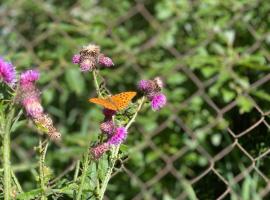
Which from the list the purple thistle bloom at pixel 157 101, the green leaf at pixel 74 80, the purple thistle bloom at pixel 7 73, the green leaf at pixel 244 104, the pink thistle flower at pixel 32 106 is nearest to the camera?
the pink thistle flower at pixel 32 106

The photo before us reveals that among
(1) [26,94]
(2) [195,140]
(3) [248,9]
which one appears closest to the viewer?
(1) [26,94]

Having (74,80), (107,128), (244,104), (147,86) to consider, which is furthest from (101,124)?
(74,80)

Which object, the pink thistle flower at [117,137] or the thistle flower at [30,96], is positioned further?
the pink thistle flower at [117,137]

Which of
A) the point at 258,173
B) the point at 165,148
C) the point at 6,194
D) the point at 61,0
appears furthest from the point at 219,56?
the point at 6,194

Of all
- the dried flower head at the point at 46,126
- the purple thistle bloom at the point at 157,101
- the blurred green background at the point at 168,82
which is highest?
the blurred green background at the point at 168,82

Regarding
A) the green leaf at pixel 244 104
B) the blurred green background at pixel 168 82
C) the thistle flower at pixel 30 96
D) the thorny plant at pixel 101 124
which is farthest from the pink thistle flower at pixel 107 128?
the green leaf at pixel 244 104

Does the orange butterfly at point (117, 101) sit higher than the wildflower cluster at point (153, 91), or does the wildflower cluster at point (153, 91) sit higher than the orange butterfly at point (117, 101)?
the wildflower cluster at point (153, 91)

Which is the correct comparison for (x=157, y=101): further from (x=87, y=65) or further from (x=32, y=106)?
(x=32, y=106)

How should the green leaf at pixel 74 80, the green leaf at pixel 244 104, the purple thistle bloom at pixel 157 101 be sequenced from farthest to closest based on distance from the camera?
the green leaf at pixel 74 80, the green leaf at pixel 244 104, the purple thistle bloom at pixel 157 101

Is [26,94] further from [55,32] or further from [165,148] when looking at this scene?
[55,32]

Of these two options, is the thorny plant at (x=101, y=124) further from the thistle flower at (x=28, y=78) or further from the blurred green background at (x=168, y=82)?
the blurred green background at (x=168, y=82)
